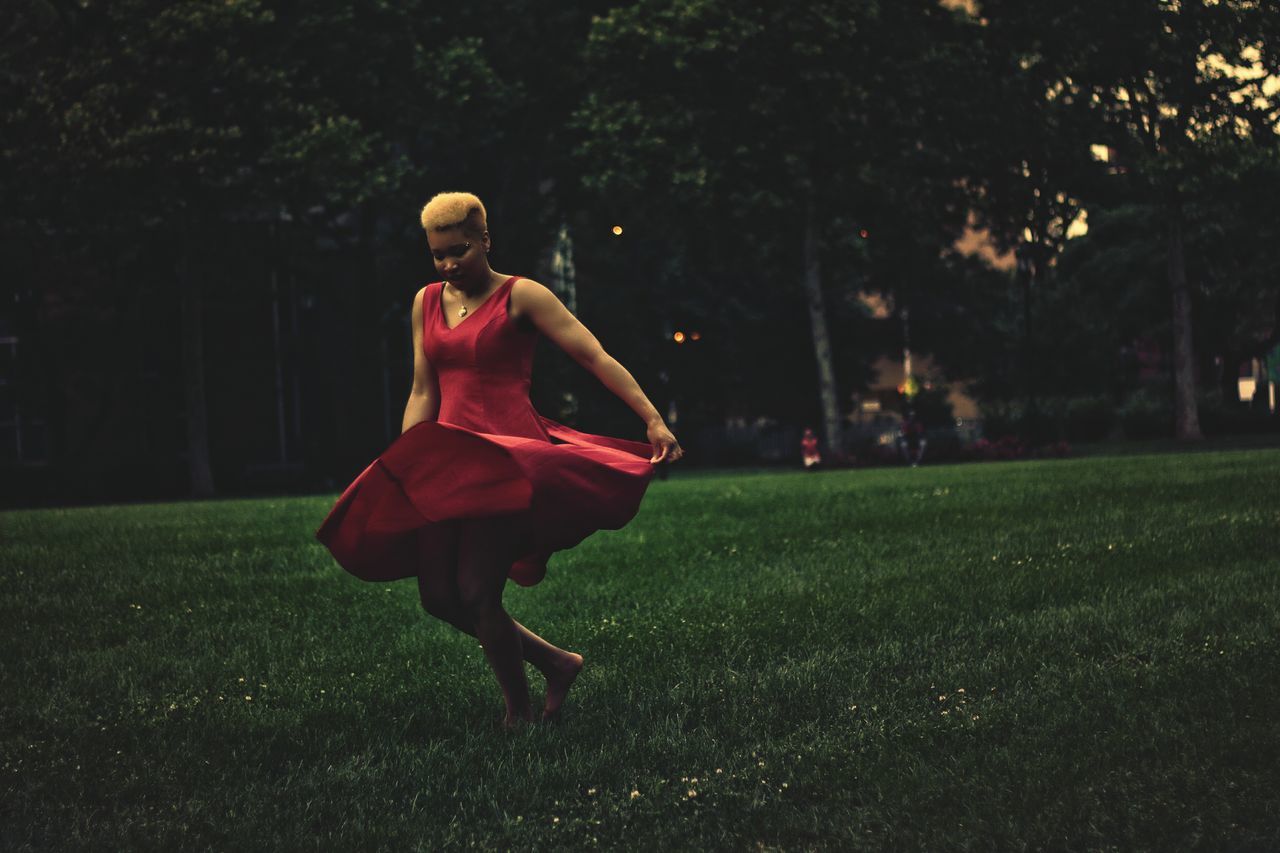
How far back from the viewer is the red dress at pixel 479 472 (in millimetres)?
4906

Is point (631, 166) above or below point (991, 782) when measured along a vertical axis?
above

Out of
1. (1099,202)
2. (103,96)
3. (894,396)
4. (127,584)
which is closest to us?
(127,584)

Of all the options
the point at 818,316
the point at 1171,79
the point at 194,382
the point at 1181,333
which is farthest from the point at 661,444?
the point at 1181,333

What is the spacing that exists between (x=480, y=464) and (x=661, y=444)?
0.74 m

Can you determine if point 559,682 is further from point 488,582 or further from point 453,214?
point 453,214

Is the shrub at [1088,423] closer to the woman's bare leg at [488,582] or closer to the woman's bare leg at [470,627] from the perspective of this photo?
the woman's bare leg at [470,627]

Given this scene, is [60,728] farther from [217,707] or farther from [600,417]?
[600,417]

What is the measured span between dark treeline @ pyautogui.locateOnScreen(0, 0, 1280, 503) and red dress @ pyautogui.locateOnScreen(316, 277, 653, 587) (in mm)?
23552

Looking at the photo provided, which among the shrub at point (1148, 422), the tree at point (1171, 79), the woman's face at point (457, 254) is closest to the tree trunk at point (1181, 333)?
the tree at point (1171, 79)

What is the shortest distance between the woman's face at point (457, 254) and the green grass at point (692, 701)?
1900mm

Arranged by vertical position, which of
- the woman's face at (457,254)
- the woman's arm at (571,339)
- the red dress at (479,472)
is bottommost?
the red dress at (479,472)

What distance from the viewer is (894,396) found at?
85.8 meters

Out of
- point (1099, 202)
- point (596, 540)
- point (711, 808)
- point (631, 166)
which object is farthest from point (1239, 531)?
point (1099, 202)

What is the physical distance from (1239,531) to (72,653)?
28.6 ft
